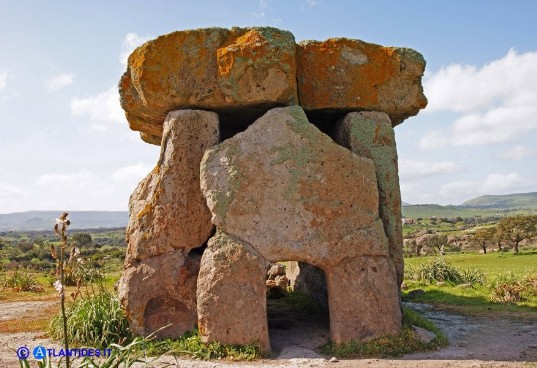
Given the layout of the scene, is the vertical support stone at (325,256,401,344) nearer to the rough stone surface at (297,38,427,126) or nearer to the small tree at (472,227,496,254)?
the rough stone surface at (297,38,427,126)

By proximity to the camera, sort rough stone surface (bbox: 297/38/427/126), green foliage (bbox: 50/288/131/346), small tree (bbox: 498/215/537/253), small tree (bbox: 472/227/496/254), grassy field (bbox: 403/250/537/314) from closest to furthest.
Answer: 1. green foliage (bbox: 50/288/131/346)
2. rough stone surface (bbox: 297/38/427/126)
3. grassy field (bbox: 403/250/537/314)
4. small tree (bbox: 498/215/537/253)
5. small tree (bbox: 472/227/496/254)

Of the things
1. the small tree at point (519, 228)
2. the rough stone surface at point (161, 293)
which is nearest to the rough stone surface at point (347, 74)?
the rough stone surface at point (161, 293)

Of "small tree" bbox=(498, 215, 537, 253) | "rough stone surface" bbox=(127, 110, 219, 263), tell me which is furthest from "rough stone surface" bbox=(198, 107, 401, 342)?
"small tree" bbox=(498, 215, 537, 253)

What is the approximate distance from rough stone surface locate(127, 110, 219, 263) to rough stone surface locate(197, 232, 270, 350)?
1011 millimetres

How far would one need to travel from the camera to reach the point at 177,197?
9.49m

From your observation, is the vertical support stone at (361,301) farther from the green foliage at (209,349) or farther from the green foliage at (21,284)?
the green foliage at (21,284)

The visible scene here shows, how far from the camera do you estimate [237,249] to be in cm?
870

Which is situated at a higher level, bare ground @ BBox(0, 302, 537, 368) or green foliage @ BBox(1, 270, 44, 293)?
green foliage @ BBox(1, 270, 44, 293)

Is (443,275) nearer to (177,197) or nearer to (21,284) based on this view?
(177,197)

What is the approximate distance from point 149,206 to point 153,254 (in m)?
0.92

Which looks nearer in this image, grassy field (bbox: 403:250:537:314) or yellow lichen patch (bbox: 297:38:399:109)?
yellow lichen patch (bbox: 297:38:399:109)

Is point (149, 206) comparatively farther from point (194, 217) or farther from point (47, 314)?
point (47, 314)

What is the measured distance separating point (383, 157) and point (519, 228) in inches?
1280

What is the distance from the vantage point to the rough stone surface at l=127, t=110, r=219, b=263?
9.41 metres
